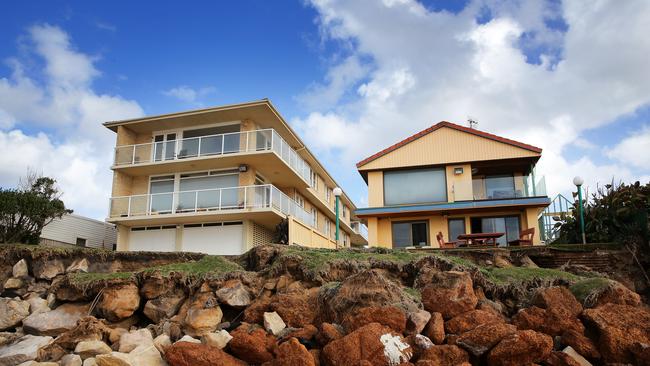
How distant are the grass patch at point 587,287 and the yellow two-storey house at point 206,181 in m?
14.8

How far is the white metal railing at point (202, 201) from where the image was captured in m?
25.4

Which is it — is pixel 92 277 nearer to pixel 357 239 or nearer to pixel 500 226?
pixel 500 226

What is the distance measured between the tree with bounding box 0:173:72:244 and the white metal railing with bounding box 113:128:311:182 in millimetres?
3593

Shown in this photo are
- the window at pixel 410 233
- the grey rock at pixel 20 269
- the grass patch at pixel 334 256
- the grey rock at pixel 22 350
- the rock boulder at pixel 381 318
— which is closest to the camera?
the rock boulder at pixel 381 318

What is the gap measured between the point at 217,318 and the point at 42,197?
17.1 meters

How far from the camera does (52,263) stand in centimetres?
1622

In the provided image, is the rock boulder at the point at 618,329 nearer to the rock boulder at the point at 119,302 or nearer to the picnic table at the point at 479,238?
the picnic table at the point at 479,238

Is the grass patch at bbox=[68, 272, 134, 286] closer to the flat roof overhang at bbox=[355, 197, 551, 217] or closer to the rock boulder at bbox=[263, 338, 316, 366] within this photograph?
the rock boulder at bbox=[263, 338, 316, 366]

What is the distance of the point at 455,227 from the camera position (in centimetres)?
2500

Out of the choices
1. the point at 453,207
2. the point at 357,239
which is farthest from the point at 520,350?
the point at 357,239

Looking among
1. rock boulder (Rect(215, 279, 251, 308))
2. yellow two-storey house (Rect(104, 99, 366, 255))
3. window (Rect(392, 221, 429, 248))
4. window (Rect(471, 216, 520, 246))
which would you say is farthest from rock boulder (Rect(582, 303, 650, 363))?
yellow two-storey house (Rect(104, 99, 366, 255))

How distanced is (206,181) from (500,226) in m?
13.8

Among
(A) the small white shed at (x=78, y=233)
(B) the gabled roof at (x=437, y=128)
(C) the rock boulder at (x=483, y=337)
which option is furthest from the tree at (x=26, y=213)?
(C) the rock boulder at (x=483, y=337)

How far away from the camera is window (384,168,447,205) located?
25.7 meters
